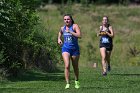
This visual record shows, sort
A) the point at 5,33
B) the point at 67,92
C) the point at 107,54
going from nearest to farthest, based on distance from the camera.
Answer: the point at 67,92
the point at 5,33
the point at 107,54

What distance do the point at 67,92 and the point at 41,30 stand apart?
9811 mm

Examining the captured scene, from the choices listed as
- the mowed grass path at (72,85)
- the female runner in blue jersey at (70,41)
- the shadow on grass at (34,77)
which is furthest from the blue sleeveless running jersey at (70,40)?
the shadow on grass at (34,77)

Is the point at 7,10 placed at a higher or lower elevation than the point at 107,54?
higher

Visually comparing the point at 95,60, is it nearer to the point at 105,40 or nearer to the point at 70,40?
the point at 105,40

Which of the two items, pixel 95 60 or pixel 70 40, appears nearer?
pixel 70 40

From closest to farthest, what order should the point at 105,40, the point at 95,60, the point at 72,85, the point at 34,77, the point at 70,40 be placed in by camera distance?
the point at 70,40 → the point at 72,85 → the point at 34,77 → the point at 105,40 → the point at 95,60

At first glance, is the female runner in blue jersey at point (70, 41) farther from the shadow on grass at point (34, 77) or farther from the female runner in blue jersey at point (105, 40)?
the female runner in blue jersey at point (105, 40)

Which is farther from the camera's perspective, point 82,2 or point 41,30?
point 82,2

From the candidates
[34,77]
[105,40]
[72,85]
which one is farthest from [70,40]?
[105,40]

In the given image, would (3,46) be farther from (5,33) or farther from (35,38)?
(35,38)

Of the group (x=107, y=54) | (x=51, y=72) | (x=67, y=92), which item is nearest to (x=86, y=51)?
(x=51, y=72)

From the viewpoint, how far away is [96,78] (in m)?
20.9

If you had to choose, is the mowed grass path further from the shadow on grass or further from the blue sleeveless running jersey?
the blue sleeveless running jersey

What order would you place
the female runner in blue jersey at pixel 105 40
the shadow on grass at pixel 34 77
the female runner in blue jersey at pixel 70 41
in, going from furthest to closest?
1. the female runner in blue jersey at pixel 105 40
2. the shadow on grass at pixel 34 77
3. the female runner in blue jersey at pixel 70 41
